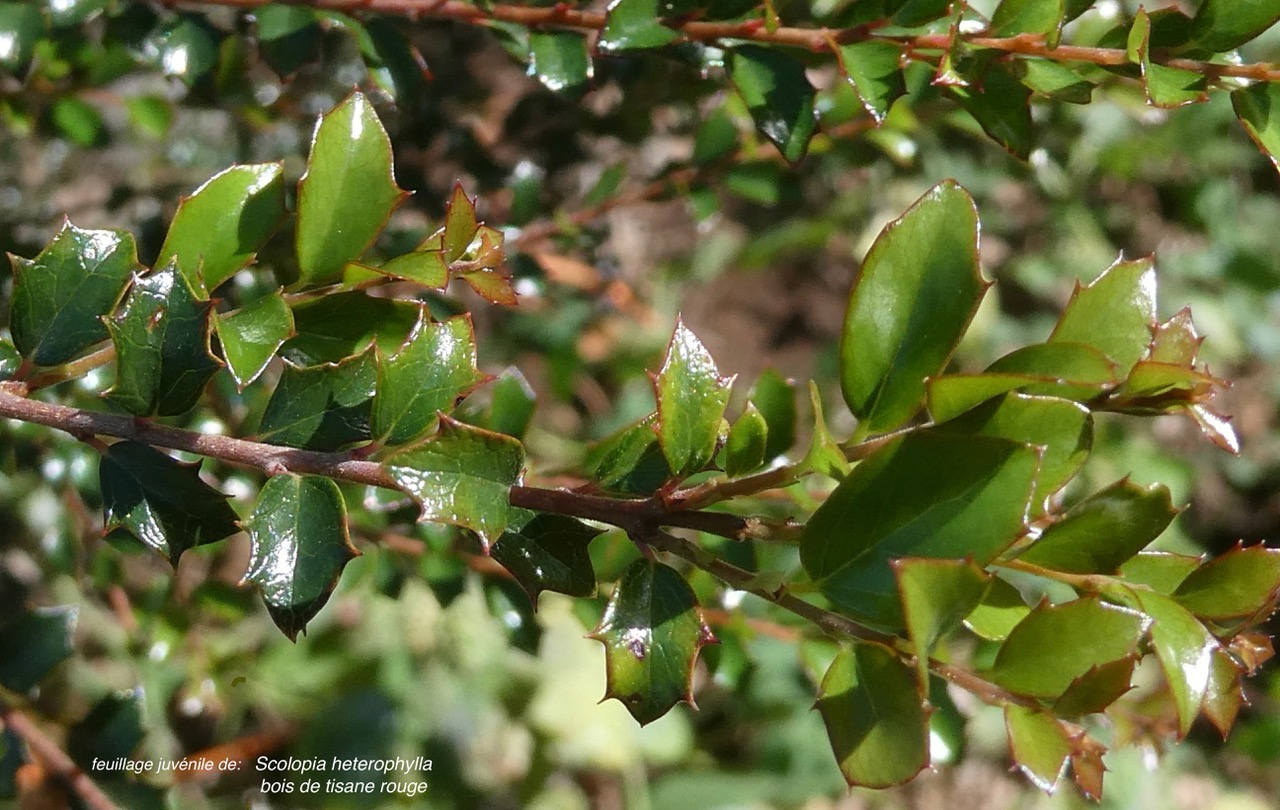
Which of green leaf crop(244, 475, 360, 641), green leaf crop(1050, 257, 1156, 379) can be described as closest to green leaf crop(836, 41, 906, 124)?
green leaf crop(1050, 257, 1156, 379)

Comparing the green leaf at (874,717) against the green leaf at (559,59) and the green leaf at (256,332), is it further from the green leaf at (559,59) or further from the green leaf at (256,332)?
the green leaf at (559,59)

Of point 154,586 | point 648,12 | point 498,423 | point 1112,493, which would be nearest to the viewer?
point 1112,493

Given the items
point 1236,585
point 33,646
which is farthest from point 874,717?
point 33,646

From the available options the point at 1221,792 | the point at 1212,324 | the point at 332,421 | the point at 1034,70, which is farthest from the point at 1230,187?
the point at 332,421

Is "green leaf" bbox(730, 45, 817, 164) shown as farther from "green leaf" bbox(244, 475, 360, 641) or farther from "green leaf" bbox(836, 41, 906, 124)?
"green leaf" bbox(244, 475, 360, 641)

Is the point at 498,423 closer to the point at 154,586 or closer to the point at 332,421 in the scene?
the point at 332,421

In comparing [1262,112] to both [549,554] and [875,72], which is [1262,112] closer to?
[875,72]

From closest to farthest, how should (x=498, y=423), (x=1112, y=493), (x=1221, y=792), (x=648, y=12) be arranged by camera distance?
(x=1112, y=493) < (x=648, y=12) < (x=498, y=423) < (x=1221, y=792)
